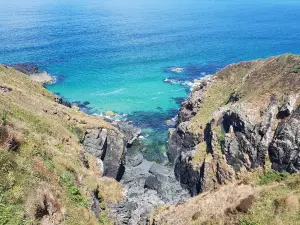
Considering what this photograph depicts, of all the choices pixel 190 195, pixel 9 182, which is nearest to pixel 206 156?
pixel 190 195

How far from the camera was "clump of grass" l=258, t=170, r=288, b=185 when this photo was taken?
40994 mm

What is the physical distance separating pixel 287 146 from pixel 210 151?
12.9 metres

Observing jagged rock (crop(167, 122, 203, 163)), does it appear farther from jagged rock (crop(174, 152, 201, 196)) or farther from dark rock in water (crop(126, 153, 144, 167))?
dark rock in water (crop(126, 153, 144, 167))

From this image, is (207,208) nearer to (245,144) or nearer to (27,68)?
(245,144)

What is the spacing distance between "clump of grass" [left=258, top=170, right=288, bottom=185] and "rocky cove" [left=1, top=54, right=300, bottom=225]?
7.32 ft

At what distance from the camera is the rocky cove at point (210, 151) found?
47281mm

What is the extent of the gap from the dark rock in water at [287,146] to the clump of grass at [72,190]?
28667 mm

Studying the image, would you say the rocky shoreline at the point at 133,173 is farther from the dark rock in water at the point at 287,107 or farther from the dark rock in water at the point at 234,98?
the dark rock in water at the point at 287,107

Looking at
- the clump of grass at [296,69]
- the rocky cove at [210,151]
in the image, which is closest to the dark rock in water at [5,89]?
the rocky cove at [210,151]

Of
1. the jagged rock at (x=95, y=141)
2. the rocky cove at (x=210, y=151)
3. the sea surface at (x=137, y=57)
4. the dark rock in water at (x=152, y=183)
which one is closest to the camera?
the rocky cove at (x=210, y=151)

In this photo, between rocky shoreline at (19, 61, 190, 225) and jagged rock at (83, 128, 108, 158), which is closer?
rocky shoreline at (19, 61, 190, 225)

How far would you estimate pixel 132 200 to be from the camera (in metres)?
53.1

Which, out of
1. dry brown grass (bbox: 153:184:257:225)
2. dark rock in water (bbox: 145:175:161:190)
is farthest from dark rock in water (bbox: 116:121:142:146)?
dry brown grass (bbox: 153:184:257:225)

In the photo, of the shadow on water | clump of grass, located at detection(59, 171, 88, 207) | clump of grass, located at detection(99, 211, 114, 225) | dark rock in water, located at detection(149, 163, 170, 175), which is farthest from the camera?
the shadow on water
